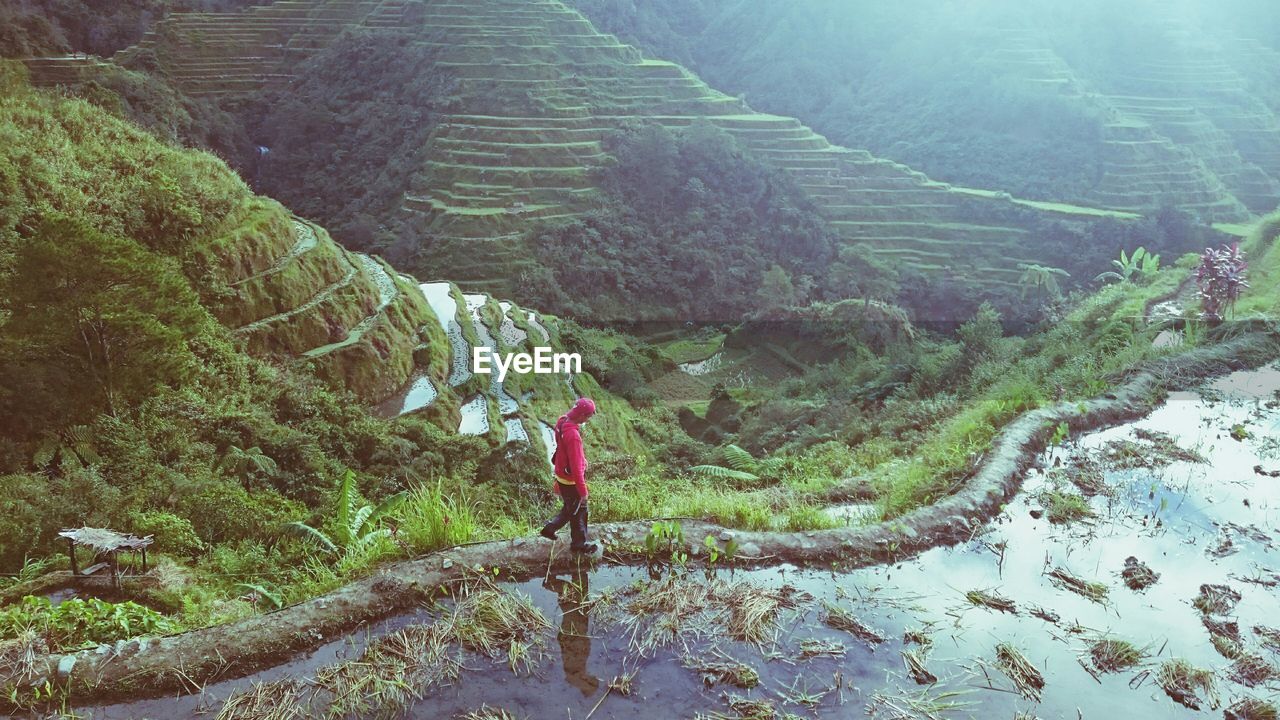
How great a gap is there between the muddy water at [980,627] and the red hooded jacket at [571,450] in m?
0.47

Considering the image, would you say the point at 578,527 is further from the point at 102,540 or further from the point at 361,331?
the point at 361,331

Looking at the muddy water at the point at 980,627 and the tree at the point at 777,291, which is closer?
the muddy water at the point at 980,627

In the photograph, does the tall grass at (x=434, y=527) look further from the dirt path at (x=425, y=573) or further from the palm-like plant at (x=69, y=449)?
the palm-like plant at (x=69, y=449)

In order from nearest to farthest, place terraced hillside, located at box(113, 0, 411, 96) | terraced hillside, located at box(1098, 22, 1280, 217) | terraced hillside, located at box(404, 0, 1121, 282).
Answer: terraced hillside, located at box(113, 0, 411, 96) < terraced hillside, located at box(404, 0, 1121, 282) < terraced hillside, located at box(1098, 22, 1280, 217)

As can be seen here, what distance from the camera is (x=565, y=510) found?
3.36 metres

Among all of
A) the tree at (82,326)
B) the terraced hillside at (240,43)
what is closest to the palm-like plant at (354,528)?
the tree at (82,326)

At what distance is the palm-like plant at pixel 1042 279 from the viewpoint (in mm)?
20203

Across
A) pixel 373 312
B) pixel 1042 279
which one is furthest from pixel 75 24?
pixel 1042 279

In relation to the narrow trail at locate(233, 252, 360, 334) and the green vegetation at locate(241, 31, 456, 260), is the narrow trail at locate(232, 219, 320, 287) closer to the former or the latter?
the narrow trail at locate(233, 252, 360, 334)

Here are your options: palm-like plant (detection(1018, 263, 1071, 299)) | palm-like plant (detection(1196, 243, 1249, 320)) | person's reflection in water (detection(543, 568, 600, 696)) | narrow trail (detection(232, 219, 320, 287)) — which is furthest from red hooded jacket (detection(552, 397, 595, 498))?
palm-like plant (detection(1018, 263, 1071, 299))

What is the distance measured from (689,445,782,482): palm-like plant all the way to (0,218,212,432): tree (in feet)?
14.6

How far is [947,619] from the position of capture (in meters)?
3.12

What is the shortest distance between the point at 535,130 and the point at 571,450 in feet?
72.0

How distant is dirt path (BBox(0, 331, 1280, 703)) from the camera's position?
8.44 ft
